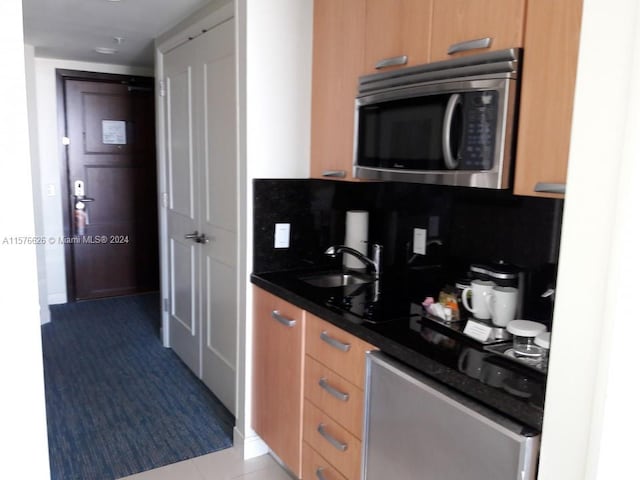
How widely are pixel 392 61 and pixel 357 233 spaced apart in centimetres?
90

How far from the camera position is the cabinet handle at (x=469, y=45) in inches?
57.7

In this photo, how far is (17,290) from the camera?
140 cm

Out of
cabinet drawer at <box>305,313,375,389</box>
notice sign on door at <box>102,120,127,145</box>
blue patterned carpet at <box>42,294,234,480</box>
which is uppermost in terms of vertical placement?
notice sign on door at <box>102,120,127,145</box>

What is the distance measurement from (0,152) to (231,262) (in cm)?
146

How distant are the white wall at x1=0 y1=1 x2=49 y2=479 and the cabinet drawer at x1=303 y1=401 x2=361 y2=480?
0.91m

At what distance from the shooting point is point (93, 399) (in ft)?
→ 9.87

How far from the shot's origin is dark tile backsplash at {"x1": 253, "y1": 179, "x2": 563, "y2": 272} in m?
1.75

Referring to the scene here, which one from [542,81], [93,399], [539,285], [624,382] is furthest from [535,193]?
[93,399]

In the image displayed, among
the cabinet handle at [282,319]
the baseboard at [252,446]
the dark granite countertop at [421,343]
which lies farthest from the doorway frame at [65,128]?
the cabinet handle at [282,319]

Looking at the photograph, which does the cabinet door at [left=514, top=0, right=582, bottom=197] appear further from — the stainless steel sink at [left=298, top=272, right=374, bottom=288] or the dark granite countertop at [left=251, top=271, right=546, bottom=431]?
the stainless steel sink at [left=298, top=272, right=374, bottom=288]

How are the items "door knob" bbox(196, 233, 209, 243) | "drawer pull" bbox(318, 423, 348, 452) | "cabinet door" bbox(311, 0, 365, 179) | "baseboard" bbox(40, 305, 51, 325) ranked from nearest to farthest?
1. "drawer pull" bbox(318, 423, 348, 452)
2. "cabinet door" bbox(311, 0, 365, 179)
3. "door knob" bbox(196, 233, 209, 243)
4. "baseboard" bbox(40, 305, 51, 325)

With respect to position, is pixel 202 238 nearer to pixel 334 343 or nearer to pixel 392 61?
pixel 334 343

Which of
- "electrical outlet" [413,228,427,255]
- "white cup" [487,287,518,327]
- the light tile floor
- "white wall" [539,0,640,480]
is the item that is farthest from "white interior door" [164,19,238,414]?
"white wall" [539,0,640,480]

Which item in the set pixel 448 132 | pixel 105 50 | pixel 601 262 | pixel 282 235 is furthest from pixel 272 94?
pixel 105 50
